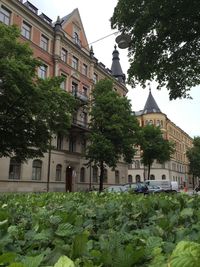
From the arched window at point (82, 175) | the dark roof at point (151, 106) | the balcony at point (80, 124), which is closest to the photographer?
the balcony at point (80, 124)

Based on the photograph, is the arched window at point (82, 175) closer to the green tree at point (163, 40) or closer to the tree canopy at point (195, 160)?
the green tree at point (163, 40)

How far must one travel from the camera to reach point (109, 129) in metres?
36.2

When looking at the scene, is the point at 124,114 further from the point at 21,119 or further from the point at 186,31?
the point at 186,31

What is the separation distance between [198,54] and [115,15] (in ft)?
11.2

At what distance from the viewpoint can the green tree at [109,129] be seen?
3559cm

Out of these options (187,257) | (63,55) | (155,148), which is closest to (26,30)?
(63,55)

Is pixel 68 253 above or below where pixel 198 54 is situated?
below

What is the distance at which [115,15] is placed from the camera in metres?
12.7

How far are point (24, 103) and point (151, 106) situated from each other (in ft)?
215

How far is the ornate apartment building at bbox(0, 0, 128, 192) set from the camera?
33.3 metres

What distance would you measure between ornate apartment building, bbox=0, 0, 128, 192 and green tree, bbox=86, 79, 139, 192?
3.78 metres

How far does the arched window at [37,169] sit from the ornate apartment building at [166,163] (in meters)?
36.8

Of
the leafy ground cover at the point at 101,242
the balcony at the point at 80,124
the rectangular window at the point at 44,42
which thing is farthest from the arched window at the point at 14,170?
the leafy ground cover at the point at 101,242

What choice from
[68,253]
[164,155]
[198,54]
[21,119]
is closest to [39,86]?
[21,119]
